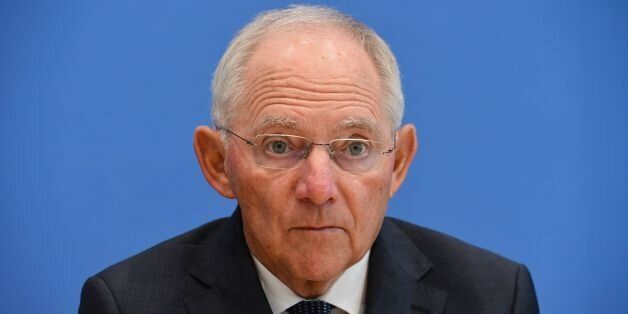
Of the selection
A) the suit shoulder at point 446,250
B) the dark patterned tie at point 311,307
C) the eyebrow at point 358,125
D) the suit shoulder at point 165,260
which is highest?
the eyebrow at point 358,125

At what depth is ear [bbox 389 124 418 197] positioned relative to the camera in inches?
141

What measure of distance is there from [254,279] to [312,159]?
1.70 feet

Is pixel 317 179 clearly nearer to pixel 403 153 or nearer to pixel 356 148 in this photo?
pixel 356 148

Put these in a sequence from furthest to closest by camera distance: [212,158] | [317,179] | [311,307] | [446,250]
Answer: [446,250] → [212,158] → [311,307] → [317,179]

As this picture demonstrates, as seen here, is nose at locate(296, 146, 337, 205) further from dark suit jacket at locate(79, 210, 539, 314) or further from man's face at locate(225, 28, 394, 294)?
dark suit jacket at locate(79, 210, 539, 314)

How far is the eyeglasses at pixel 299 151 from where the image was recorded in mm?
3232

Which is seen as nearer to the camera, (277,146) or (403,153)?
(277,146)

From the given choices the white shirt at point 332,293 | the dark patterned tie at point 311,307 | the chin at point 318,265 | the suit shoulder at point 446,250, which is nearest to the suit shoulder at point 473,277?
the suit shoulder at point 446,250

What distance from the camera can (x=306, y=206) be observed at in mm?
3166

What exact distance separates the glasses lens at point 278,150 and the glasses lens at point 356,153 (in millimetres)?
106

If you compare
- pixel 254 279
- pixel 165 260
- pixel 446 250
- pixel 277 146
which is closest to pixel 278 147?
pixel 277 146

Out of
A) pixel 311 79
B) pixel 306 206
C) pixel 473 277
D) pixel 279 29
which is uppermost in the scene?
pixel 279 29

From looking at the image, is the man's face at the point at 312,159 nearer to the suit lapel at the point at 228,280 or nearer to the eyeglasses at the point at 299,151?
the eyeglasses at the point at 299,151

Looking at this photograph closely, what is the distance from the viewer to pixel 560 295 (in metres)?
4.63
